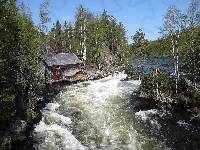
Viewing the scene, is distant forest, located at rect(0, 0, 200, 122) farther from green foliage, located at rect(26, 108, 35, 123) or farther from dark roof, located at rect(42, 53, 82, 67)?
dark roof, located at rect(42, 53, 82, 67)

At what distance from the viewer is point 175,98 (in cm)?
3609

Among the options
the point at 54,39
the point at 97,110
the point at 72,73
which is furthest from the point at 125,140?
the point at 54,39

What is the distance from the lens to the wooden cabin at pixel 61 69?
5706 centimetres

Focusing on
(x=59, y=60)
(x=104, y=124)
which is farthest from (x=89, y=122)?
(x=59, y=60)

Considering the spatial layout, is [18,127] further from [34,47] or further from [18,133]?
[34,47]

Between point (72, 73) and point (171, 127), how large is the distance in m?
31.1

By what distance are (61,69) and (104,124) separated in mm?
30180

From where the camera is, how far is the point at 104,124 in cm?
3098

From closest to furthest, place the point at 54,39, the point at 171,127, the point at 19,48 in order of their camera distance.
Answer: the point at 171,127
the point at 19,48
the point at 54,39

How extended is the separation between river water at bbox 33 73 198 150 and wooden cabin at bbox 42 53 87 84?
13658 mm

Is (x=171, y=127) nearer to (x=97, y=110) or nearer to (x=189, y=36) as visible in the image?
(x=97, y=110)

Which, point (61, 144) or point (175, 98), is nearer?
point (61, 144)

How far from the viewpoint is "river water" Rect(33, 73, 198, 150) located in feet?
86.0

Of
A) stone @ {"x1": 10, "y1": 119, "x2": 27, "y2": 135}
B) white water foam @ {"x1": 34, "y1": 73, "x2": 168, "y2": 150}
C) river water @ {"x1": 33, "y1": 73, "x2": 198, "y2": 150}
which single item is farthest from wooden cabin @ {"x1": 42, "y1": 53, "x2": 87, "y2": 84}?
stone @ {"x1": 10, "y1": 119, "x2": 27, "y2": 135}
